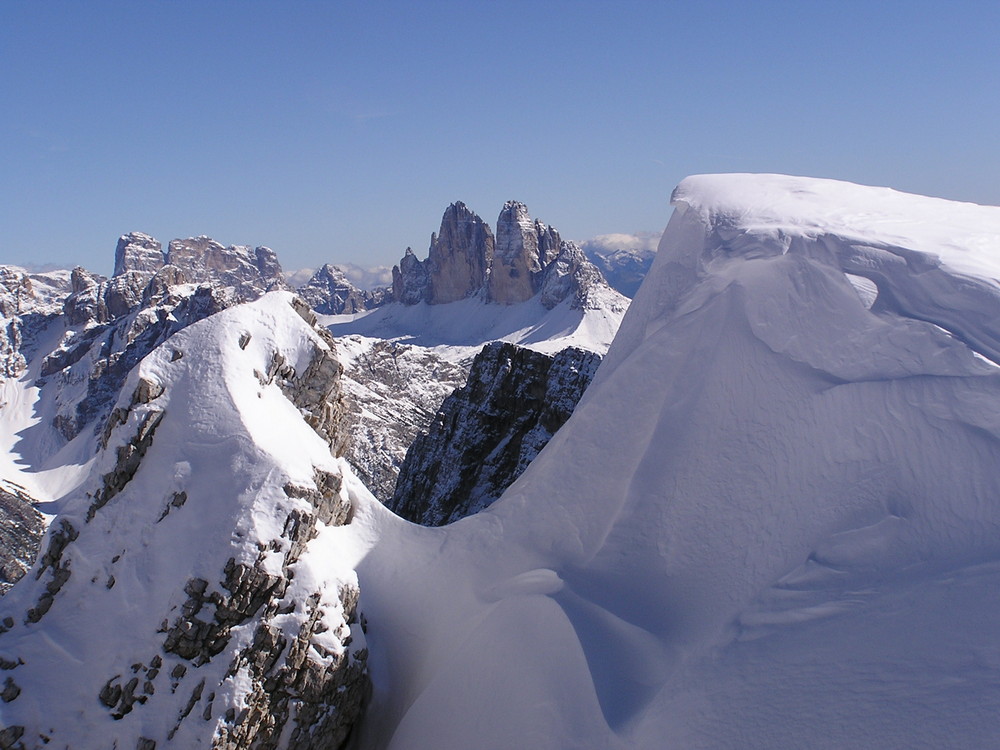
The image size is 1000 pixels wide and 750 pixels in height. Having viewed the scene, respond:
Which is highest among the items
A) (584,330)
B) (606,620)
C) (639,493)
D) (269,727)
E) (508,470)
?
(639,493)

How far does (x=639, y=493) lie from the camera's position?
12.5m

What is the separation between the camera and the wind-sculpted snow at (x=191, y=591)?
12.4m

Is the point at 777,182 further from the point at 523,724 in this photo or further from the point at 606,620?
the point at 523,724

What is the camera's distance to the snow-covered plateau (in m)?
8.23

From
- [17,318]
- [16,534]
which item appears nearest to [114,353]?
[17,318]

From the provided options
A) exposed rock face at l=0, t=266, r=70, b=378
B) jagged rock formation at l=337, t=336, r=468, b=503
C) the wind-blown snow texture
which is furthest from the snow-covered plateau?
exposed rock face at l=0, t=266, r=70, b=378

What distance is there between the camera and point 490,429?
45.1 m

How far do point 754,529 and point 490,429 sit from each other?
35085 millimetres

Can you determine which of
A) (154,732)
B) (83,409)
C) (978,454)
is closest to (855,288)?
(978,454)

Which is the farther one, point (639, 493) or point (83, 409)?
point (83, 409)

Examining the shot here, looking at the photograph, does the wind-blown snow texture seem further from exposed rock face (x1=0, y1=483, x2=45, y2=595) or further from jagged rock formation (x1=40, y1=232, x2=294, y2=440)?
jagged rock formation (x1=40, y1=232, x2=294, y2=440)

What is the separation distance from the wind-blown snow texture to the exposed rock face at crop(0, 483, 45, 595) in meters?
77.6

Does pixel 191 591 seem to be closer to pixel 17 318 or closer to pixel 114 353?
pixel 114 353

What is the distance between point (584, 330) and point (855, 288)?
184 metres
